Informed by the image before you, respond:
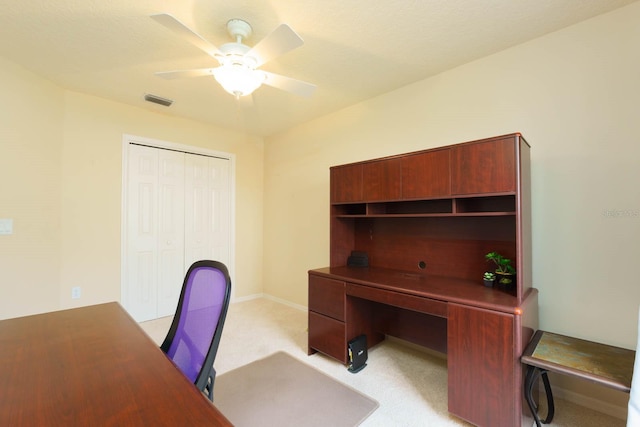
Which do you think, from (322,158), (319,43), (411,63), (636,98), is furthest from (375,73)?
(636,98)

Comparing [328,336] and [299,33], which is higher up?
[299,33]

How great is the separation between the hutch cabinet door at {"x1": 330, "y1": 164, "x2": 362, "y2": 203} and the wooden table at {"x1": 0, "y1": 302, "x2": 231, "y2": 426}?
191 centimetres

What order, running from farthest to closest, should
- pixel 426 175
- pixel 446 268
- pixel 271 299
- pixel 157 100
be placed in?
pixel 271 299 → pixel 157 100 → pixel 446 268 → pixel 426 175

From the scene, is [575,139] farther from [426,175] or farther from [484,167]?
[426,175]

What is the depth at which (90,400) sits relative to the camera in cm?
85

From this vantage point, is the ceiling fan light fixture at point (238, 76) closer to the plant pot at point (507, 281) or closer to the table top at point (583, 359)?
the plant pot at point (507, 281)

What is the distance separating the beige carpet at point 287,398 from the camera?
179 centimetres

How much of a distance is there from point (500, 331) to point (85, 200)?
4000 millimetres

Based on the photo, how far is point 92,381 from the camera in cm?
95

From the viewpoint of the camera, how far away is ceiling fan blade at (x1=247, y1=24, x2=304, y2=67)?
1467 mm

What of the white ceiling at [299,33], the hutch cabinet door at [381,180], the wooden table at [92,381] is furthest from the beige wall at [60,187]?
the hutch cabinet door at [381,180]

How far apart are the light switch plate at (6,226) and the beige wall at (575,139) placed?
3.85 metres

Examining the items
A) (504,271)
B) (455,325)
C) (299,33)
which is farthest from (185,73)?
(504,271)

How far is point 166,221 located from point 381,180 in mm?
2842
